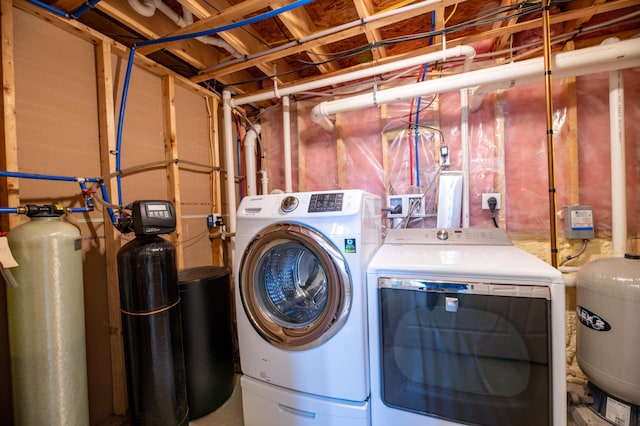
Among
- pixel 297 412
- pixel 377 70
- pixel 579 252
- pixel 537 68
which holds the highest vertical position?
pixel 377 70

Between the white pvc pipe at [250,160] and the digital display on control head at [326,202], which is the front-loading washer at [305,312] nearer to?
the digital display on control head at [326,202]

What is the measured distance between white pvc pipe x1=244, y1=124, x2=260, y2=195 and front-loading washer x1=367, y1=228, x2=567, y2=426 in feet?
5.45

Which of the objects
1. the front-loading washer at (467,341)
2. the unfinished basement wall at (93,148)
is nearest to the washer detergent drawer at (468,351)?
the front-loading washer at (467,341)

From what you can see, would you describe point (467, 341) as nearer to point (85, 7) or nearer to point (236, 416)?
point (236, 416)

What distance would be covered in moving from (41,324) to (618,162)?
10.8 feet

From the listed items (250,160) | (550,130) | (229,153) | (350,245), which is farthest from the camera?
(250,160)

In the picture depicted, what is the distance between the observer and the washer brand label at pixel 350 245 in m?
1.12

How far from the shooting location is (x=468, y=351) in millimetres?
988

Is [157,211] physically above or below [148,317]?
above

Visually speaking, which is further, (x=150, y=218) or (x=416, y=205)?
(x=416, y=205)

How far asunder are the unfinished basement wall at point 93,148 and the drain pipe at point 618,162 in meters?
3.04

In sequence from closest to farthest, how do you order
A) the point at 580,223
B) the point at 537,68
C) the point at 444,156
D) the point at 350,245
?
the point at 350,245 → the point at 537,68 → the point at 580,223 → the point at 444,156

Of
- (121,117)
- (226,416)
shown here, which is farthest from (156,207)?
(226,416)

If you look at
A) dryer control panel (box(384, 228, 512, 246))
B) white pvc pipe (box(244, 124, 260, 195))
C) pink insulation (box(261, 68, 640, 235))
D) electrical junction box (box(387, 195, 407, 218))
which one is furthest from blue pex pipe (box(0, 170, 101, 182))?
electrical junction box (box(387, 195, 407, 218))
